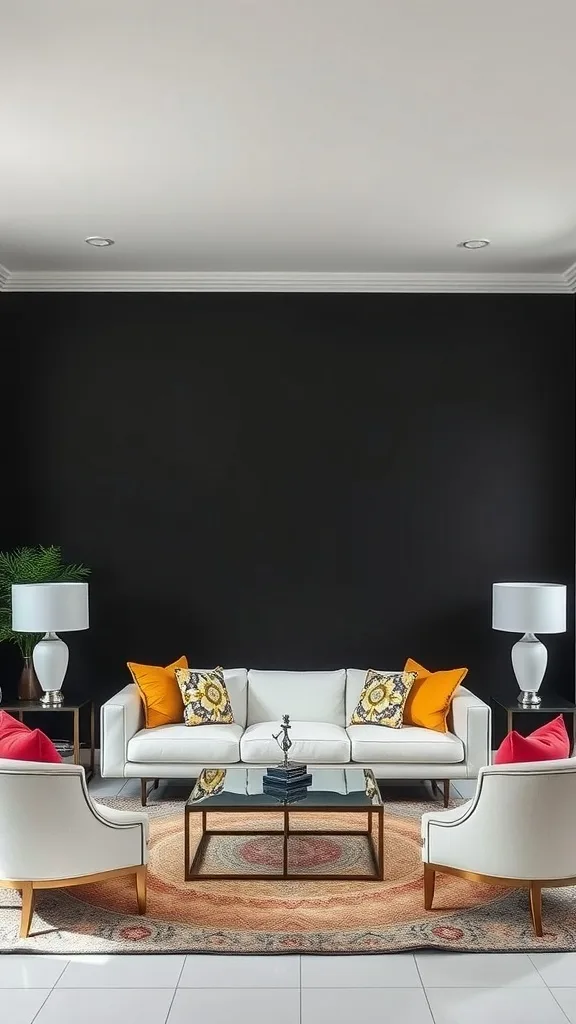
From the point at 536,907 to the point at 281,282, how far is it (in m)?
4.52

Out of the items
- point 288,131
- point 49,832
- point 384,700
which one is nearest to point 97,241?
point 288,131

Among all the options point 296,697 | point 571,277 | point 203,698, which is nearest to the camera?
point 203,698

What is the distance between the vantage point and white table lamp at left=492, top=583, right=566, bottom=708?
621cm

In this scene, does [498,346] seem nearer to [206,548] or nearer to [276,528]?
[276,528]

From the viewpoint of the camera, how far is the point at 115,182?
16.7 ft

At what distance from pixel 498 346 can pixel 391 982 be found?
4662 millimetres

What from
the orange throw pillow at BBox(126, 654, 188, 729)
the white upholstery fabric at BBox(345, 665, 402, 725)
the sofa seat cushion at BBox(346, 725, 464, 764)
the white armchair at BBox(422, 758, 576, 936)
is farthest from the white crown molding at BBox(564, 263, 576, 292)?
the white armchair at BBox(422, 758, 576, 936)

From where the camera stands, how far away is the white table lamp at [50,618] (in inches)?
237

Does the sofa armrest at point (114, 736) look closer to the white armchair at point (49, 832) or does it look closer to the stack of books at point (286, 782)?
the stack of books at point (286, 782)

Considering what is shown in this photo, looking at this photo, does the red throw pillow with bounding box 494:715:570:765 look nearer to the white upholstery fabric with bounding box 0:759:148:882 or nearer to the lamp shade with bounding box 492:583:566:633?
the white upholstery fabric with bounding box 0:759:148:882

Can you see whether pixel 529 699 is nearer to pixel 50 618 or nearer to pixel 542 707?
pixel 542 707

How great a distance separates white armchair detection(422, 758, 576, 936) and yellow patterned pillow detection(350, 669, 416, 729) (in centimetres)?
203

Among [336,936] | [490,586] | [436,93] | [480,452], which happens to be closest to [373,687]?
[490,586]

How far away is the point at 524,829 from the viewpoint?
12.8ft
